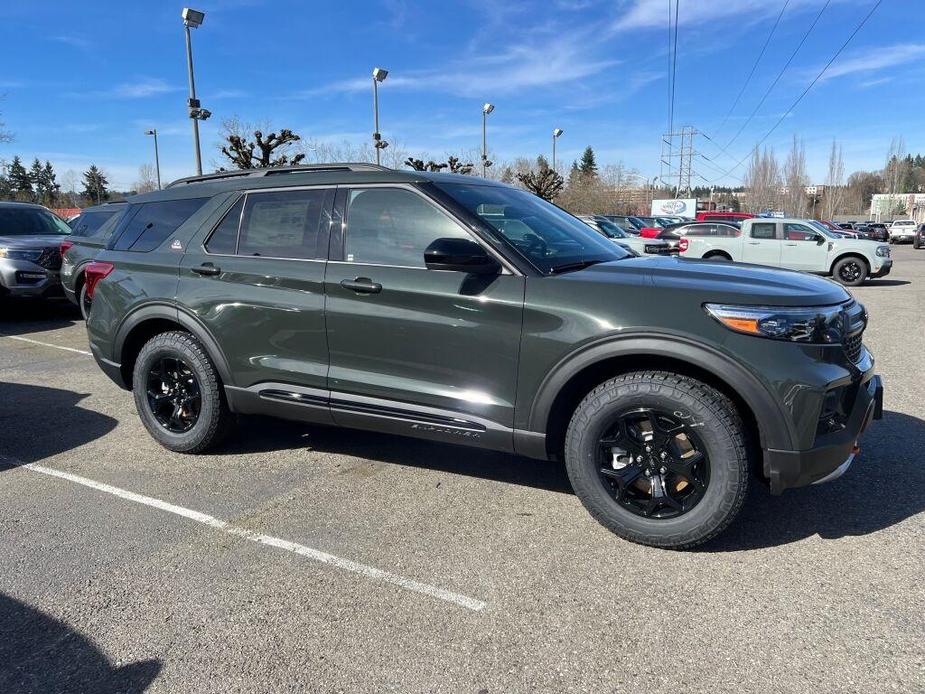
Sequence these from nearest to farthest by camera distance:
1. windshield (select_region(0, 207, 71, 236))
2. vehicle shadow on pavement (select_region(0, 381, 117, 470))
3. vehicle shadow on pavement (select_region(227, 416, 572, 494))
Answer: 1. vehicle shadow on pavement (select_region(227, 416, 572, 494))
2. vehicle shadow on pavement (select_region(0, 381, 117, 470))
3. windshield (select_region(0, 207, 71, 236))

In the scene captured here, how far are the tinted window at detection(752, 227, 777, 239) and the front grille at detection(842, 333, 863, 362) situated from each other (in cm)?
1528

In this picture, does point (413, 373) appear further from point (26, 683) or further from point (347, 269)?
point (26, 683)

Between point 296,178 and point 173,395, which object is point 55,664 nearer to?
point 173,395

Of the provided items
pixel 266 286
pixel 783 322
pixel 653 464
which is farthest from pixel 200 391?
pixel 783 322

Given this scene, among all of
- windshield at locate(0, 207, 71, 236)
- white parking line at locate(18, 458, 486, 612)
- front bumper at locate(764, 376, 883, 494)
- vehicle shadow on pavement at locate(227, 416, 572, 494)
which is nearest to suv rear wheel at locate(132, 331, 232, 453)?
vehicle shadow on pavement at locate(227, 416, 572, 494)

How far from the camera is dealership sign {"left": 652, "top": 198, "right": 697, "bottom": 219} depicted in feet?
181

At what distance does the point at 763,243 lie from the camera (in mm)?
16828

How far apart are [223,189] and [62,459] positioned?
7.02ft

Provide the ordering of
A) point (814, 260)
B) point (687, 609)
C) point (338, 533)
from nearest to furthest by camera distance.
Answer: point (687, 609), point (338, 533), point (814, 260)

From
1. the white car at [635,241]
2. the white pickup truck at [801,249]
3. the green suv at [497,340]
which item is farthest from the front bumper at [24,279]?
the white pickup truck at [801,249]

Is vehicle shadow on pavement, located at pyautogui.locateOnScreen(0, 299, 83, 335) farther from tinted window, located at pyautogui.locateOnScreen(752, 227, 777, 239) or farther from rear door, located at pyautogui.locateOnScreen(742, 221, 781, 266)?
tinted window, located at pyautogui.locateOnScreen(752, 227, 777, 239)

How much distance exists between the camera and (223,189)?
14.1ft

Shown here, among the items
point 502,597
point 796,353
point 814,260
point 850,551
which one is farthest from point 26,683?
point 814,260

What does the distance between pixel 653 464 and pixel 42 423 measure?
476 centimetres
